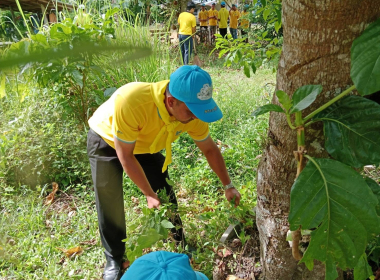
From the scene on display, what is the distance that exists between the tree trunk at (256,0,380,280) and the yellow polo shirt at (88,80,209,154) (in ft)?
2.07

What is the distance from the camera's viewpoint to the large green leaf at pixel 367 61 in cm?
→ 91

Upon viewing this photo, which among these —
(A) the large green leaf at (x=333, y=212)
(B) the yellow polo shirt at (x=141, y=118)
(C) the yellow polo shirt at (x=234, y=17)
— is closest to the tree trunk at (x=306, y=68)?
(A) the large green leaf at (x=333, y=212)

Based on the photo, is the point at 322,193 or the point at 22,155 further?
the point at 22,155

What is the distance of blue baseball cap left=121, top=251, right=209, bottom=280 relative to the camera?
131 cm

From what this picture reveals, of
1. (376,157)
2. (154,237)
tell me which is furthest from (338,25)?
(154,237)

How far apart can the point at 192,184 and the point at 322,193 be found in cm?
211

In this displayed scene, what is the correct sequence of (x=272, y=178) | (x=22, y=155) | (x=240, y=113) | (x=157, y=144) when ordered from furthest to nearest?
(x=240, y=113), (x=22, y=155), (x=157, y=144), (x=272, y=178)

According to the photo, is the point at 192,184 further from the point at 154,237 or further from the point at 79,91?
the point at 79,91

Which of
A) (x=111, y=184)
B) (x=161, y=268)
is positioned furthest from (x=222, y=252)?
(x=111, y=184)

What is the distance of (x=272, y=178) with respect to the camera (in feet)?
5.06

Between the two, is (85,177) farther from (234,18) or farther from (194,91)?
(234,18)

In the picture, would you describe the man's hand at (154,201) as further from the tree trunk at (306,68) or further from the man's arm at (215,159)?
the tree trunk at (306,68)

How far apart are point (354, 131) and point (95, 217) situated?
243 cm

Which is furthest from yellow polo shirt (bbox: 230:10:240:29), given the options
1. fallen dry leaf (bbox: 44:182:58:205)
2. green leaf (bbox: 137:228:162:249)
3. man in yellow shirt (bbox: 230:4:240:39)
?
green leaf (bbox: 137:228:162:249)
